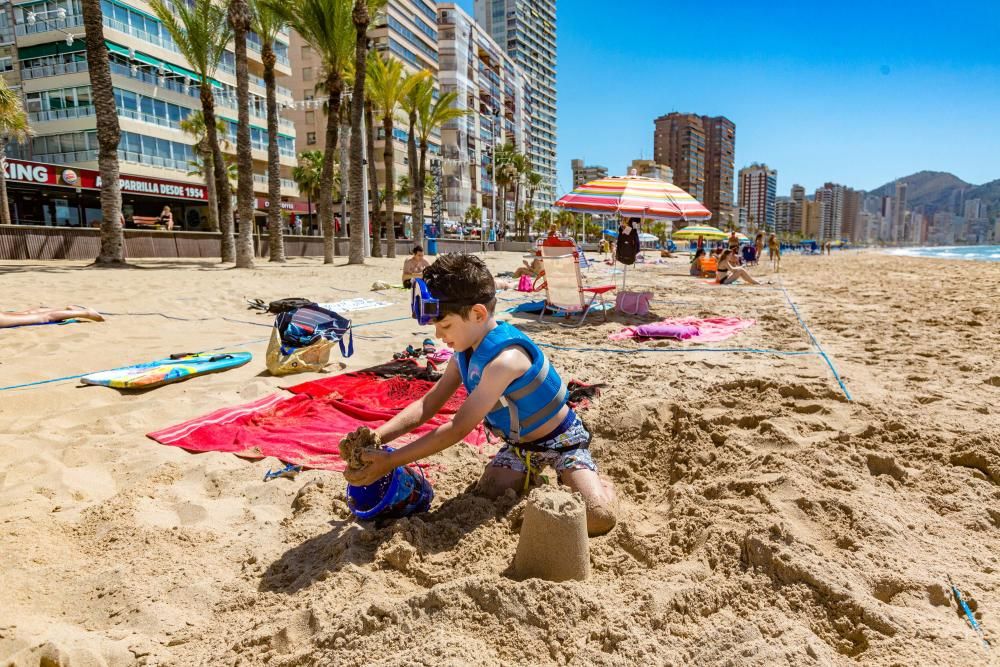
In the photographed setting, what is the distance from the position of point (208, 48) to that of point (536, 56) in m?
96.2

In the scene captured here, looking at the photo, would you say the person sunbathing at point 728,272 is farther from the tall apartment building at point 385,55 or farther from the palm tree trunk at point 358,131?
the tall apartment building at point 385,55

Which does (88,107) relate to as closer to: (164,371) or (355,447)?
(164,371)

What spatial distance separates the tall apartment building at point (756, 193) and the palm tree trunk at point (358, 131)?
172249 millimetres

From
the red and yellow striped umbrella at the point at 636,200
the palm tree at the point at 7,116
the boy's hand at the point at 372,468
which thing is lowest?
the boy's hand at the point at 372,468

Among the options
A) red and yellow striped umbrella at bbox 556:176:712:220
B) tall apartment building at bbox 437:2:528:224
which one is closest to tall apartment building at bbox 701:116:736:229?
tall apartment building at bbox 437:2:528:224

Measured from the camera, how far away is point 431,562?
6.38ft

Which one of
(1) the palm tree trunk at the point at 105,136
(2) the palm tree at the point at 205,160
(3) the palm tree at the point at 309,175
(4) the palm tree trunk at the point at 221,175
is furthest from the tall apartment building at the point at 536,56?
(1) the palm tree trunk at the point at 105,136

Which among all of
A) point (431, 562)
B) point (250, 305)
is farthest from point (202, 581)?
point (250, 305)

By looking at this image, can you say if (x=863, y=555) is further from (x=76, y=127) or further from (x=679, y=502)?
(x=76, y=127)

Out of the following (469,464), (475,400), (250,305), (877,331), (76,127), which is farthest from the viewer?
(76,127)

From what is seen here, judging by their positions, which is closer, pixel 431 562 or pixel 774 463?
pixel 431 562

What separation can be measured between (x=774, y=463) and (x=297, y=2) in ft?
58.9

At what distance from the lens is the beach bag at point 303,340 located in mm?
4551

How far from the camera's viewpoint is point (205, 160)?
25.4 metres
